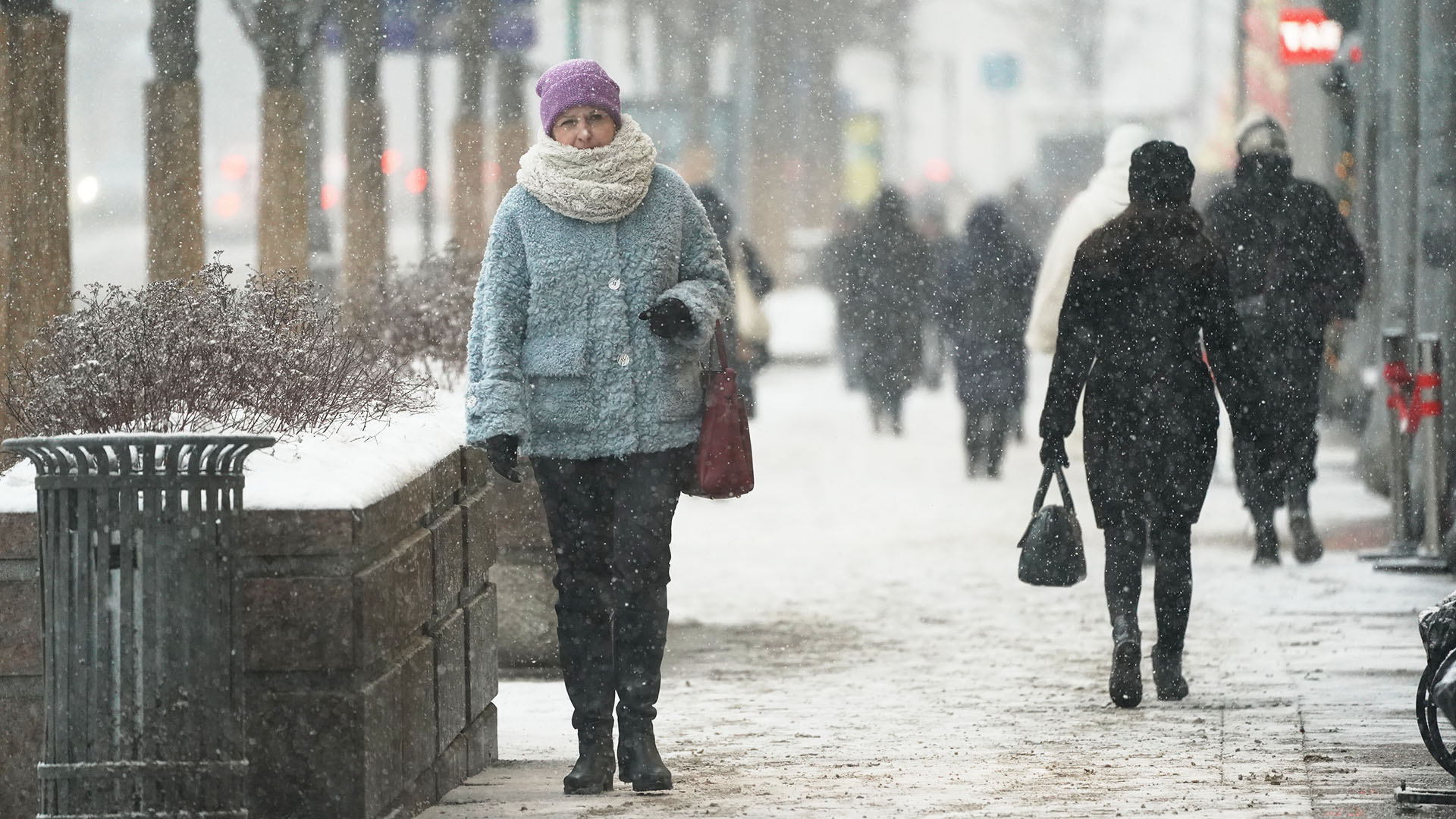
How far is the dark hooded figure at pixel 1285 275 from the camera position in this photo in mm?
11695

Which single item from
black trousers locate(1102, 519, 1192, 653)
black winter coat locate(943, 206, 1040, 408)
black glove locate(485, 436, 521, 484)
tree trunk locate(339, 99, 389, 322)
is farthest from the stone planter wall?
black winter coat locate(943, 206, 1040, 408)

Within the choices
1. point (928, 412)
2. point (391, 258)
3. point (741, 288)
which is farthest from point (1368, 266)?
point (391, 258)

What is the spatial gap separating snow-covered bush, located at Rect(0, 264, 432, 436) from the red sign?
53.1 ft

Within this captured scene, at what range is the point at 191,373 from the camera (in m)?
6.48

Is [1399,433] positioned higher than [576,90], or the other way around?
[576,90]

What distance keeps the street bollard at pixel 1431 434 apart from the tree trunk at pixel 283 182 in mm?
5883

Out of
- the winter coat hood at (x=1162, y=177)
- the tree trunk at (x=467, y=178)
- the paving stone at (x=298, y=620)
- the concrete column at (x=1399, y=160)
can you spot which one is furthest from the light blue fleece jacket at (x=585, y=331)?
the tree trunk at (x=467, y=178)

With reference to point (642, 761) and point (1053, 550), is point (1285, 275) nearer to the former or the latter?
point (1053, 550)

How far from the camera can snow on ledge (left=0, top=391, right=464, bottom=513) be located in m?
5.51

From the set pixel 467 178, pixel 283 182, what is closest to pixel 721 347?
pixel 283 182

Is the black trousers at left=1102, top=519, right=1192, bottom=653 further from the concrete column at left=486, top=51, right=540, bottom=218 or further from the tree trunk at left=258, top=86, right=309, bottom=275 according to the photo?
the concrete column at left=486, top=51, right=540, bottom=218

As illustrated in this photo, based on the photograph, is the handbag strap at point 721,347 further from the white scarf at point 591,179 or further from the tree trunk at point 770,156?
the tree trunk at point 770,156

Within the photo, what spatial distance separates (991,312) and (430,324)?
7198 mm

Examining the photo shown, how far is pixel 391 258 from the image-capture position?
12078 mm
